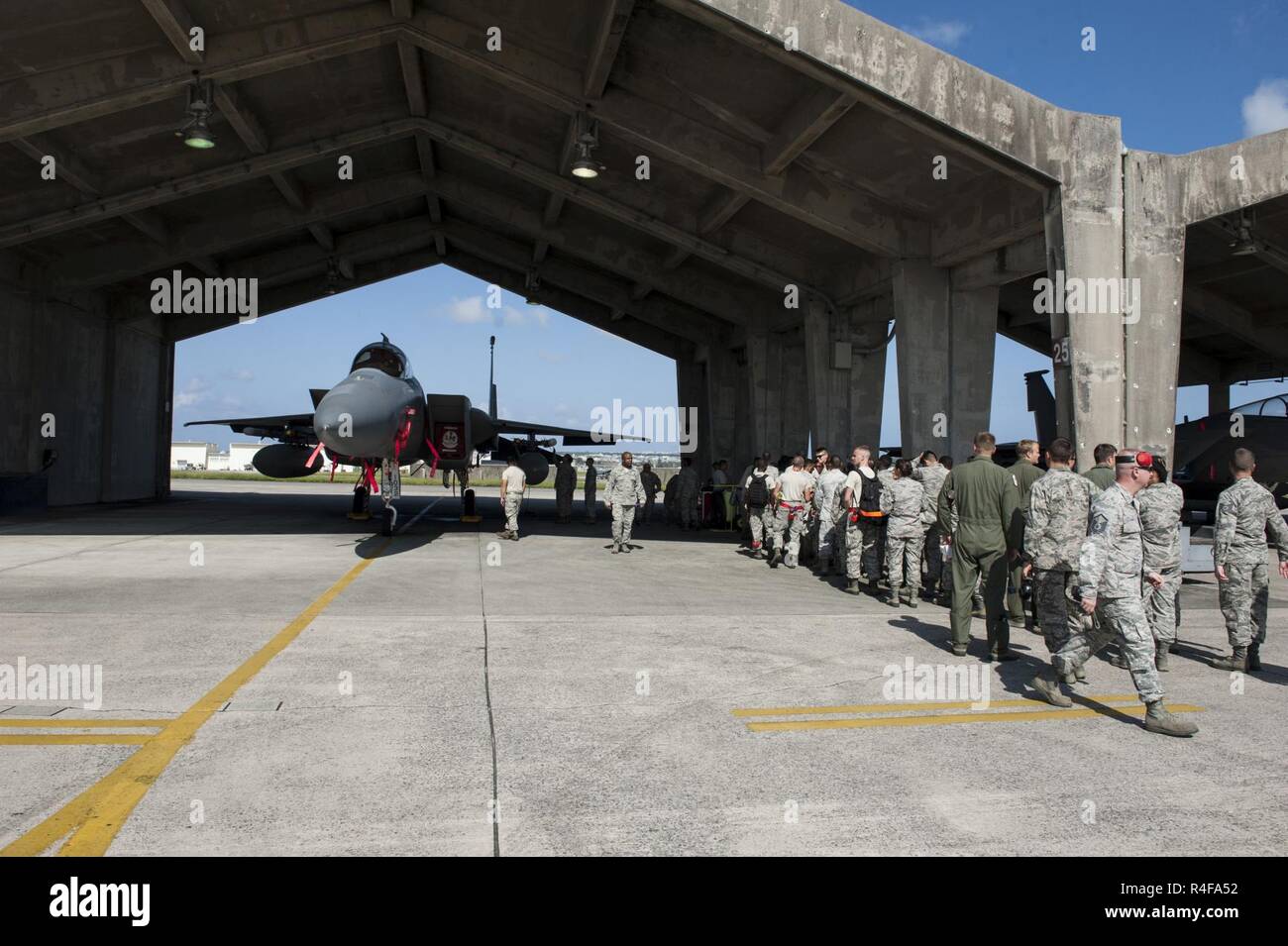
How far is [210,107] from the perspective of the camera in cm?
1274

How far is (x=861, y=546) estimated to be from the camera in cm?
1084

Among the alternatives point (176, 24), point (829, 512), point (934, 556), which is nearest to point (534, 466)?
point (829, 512)

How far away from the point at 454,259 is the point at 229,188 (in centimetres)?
1011

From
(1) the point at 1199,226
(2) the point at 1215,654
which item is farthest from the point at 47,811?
(1) the point at 1199,226

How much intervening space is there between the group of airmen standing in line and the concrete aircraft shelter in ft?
11.4

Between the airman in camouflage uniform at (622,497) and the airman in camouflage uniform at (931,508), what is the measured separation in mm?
5512

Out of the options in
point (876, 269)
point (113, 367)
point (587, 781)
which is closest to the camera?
point (587, 781)

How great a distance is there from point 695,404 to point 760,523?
49.7 feet

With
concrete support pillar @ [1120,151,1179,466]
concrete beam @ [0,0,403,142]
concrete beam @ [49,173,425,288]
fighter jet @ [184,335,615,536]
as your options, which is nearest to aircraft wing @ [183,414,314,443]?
fighter jet @ [184,335,615,536]

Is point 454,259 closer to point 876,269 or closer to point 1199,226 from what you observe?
point 876,269

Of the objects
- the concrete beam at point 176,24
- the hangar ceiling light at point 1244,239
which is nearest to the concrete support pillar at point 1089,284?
the hangar ceiling light at point 1244,239

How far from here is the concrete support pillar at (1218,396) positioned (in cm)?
2317

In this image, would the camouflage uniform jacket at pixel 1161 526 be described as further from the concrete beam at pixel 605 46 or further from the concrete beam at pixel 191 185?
the concrete beam at pixel 191 185

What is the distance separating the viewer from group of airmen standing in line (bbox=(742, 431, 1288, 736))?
198 inches
